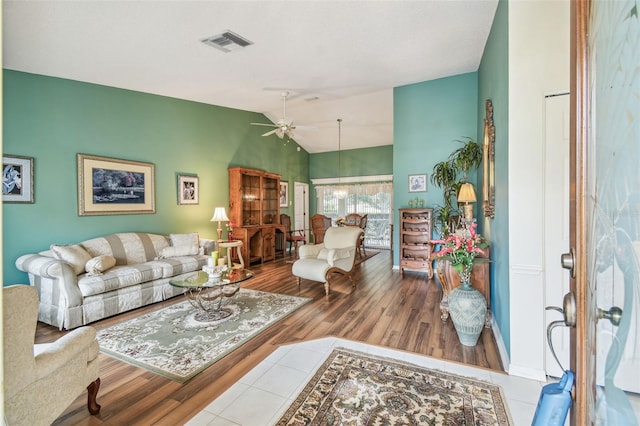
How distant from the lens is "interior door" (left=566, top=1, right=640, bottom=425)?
58cm

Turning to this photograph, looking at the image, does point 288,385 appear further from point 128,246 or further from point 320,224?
point 320,224

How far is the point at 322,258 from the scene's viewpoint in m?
4.53

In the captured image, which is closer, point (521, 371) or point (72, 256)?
point (521, 371)

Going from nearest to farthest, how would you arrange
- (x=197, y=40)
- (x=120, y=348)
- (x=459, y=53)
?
1. (x=120, y=348)
2. (x=197, y=40)
3. (x=459, y=53)

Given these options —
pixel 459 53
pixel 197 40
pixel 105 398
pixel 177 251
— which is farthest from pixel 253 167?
pixel 105 398

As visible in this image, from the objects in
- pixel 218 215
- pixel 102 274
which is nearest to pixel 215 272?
pixel 102 274

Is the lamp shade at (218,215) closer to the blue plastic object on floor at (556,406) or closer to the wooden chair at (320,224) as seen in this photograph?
the wooden chair at (320,224)

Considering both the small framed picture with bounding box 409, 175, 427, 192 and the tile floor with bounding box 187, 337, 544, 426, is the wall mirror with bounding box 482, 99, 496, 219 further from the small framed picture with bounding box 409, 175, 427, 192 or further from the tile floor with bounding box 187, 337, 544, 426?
the small framed picture with bounding box 409, 175, 427, 192

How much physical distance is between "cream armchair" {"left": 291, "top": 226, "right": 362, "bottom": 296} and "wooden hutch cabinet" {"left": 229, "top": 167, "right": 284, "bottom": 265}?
187 cm

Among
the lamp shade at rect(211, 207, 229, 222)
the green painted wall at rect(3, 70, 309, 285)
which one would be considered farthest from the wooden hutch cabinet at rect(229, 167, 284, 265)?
the lamp shade at rect(211, 207, 229, 222)

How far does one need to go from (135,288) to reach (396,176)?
4612mm

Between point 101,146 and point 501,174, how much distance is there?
5.04m

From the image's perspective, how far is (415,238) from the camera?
209 inches

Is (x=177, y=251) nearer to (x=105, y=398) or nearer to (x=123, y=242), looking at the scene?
(x=123, y=242)
